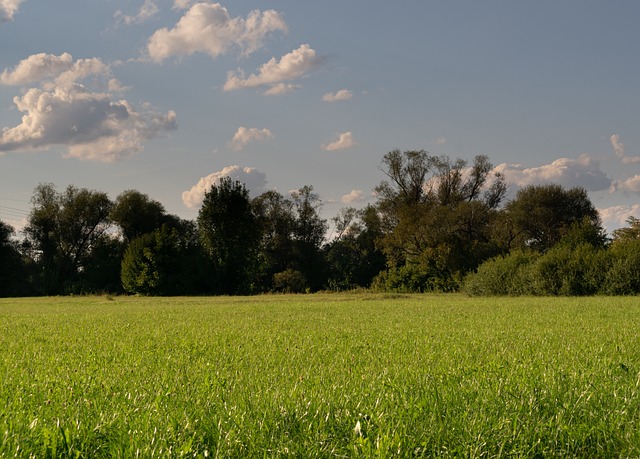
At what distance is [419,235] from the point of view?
59.6 metres

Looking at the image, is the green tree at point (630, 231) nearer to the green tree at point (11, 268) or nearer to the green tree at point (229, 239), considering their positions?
the green tree at point (229, 239)

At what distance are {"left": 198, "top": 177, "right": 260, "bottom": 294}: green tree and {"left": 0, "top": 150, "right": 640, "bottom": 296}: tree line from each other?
13 cm

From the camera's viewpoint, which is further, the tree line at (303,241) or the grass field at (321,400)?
the tree line at (303,241)

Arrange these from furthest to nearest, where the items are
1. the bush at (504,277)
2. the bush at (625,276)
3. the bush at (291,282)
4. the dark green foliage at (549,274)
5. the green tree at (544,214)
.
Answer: the bush at (291,282) → the green tree at (544,214) → the bush at (504,277) → the dark green foliage at (549,274) → the bush at (625,276)

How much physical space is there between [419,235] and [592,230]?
1640 centimetres

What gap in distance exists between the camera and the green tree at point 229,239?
6500 cm

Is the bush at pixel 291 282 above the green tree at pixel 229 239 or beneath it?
beneath

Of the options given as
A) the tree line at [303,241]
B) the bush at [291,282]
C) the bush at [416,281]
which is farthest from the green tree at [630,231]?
the bush at [291,282]

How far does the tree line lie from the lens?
57406 mm

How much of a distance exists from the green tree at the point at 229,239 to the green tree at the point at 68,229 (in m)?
19.9

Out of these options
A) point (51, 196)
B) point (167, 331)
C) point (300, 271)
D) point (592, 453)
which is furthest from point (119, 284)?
point (592, 453)

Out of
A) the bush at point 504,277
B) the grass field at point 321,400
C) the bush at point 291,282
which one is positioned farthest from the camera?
the bush at point 291,282

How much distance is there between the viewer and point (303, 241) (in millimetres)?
73875

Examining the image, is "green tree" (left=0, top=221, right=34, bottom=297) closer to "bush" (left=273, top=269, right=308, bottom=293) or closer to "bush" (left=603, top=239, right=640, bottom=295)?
"bush" (left=273, top=269, right=308, bottom=293)
